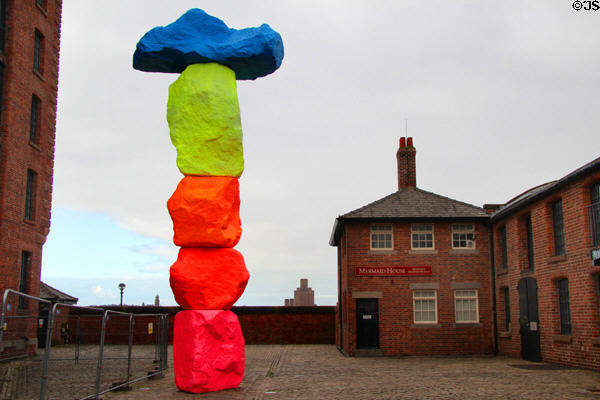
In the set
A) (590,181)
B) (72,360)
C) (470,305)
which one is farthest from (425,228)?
(72,360)

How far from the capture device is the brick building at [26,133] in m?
20.7

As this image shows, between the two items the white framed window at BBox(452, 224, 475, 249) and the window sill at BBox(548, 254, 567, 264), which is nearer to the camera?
the window sill at BBox(548, 254, 567, 264)

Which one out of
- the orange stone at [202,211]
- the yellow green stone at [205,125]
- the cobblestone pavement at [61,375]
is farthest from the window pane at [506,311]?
the yellow green stone at [205,125]

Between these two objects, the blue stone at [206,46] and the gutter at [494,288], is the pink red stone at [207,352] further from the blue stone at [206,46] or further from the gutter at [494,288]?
the gutter at [494,288]

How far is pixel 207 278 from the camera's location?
1357 centimetres

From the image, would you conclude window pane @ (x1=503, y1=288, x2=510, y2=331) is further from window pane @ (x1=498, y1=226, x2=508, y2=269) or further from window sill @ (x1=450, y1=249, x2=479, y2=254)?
window sill @ (x1=450, y1=249, x2=479, y2=254)

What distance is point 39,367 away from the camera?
1100 centimetres

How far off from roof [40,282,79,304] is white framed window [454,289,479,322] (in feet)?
57.9

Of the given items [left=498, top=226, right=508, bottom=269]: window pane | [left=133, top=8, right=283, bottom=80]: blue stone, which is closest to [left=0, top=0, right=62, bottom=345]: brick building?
[left=133, top=8, right=283, bottom=80]: blue stone

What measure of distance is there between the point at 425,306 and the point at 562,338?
263 inches

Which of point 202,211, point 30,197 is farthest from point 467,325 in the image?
point 30,197

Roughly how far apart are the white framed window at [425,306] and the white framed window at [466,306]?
0.84 metres

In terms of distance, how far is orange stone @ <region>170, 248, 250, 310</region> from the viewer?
13.5 metres

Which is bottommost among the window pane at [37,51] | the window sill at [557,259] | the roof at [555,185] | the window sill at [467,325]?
the window sill at [467,325]
